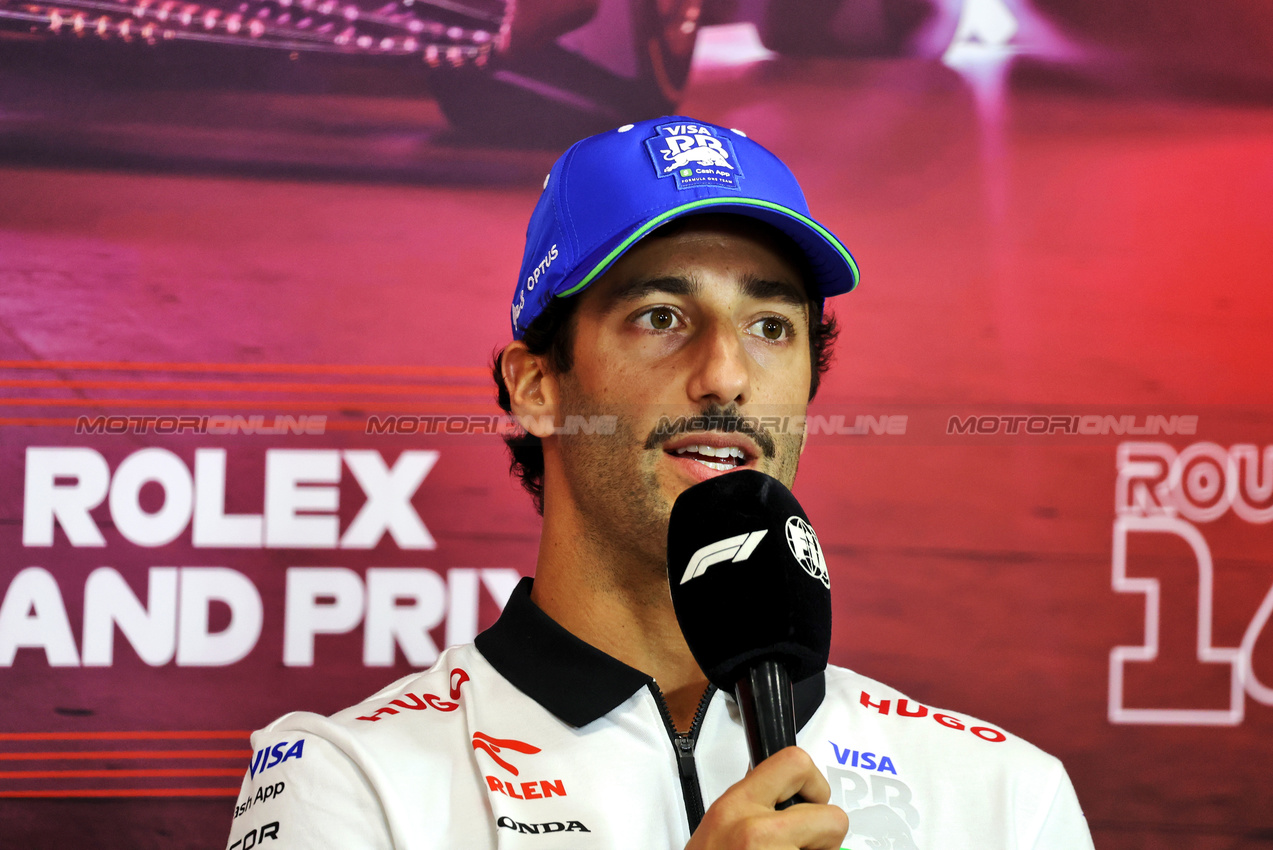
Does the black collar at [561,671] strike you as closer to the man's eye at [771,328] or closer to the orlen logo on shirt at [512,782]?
the orlen logo on shirt at [512,782]

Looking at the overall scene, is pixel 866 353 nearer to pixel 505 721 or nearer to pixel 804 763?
pixel 505 721

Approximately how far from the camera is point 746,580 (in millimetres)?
817

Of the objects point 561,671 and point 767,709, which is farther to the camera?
point 561,671

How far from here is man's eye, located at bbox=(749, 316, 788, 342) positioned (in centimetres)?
116

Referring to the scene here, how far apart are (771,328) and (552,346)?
0.80 ft

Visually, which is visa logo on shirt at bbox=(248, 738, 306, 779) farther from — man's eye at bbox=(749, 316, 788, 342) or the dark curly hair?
man's eye at bbox=(749, 316, 788, 342)

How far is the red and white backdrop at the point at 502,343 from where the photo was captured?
1.61 metres

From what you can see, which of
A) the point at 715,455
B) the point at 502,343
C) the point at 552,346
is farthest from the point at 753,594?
the point at 502,343

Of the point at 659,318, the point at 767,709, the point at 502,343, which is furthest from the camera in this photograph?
the point at 502,343

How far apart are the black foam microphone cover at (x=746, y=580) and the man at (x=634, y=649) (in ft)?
0.65

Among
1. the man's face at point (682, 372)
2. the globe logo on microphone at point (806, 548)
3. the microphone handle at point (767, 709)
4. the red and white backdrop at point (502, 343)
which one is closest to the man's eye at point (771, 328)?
the man's face at point (682, 372)

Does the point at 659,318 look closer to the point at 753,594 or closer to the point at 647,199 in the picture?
the point at 647,199

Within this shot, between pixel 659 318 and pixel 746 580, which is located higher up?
pixel 659 318

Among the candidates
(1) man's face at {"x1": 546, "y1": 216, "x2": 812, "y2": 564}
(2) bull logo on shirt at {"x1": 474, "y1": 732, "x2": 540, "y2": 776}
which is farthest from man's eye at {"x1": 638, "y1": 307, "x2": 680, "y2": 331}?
(2) bull logo on shirt at {"x1": 474, "y1": 732, "x2": 540, "y2": 776}
